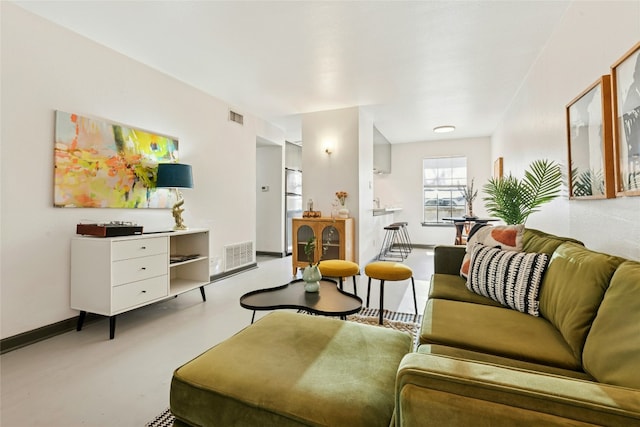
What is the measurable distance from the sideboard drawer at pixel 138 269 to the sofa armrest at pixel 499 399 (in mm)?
2431

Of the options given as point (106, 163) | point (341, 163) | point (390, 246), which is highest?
point (341, 163)

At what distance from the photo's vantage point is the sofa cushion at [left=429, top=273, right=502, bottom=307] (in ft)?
6.19

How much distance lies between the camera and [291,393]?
0.95m

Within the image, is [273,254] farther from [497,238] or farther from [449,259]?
[497,238]

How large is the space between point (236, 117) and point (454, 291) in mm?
3861

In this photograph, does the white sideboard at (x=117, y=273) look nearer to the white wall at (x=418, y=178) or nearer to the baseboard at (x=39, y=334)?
the baseboard at (x=39, y=334)

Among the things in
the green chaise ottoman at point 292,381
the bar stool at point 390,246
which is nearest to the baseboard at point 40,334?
the green chaise ottoman at point 292,381

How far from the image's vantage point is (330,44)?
9.05 feet

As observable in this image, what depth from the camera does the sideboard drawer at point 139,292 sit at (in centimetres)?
237

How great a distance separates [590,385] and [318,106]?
435cm

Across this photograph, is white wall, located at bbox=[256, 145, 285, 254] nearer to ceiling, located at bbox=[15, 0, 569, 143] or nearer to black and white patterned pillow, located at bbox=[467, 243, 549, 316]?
ceiling, located at bbox=[15, 0, 569, 143]

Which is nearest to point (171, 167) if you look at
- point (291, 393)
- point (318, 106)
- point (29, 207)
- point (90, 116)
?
point (90, 116)

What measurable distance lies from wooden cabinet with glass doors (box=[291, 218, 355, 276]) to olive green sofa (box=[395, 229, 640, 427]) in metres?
2.19

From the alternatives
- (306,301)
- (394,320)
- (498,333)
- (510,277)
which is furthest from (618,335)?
(394,320)
